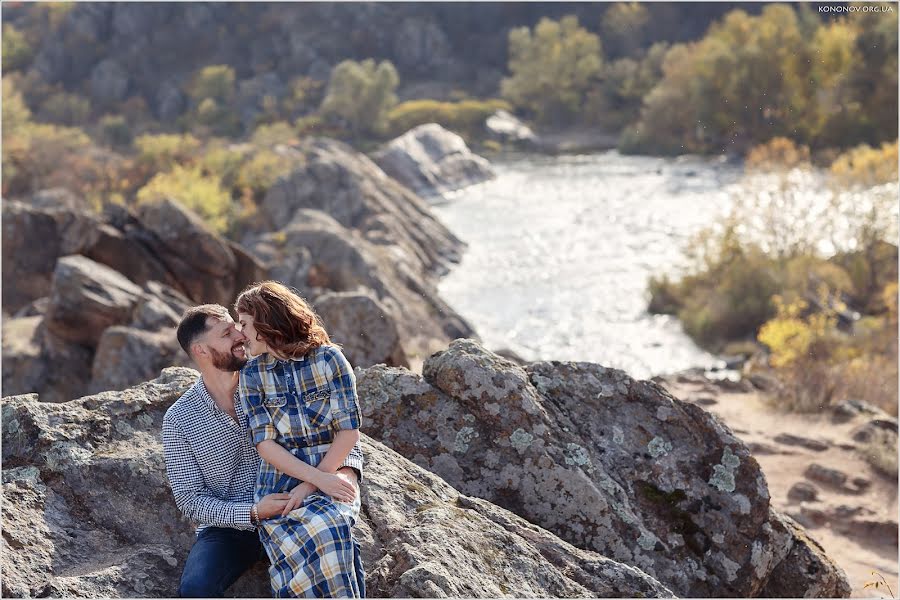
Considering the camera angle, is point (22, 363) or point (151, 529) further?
point (22, 363)

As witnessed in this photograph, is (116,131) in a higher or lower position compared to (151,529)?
lower

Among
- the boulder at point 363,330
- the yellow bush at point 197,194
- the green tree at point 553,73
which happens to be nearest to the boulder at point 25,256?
the boulder at point 363,330

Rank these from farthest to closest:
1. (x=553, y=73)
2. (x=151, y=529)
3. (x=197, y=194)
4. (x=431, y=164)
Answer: (x=553, y=73) < (x=431, y=164) < (x=197, y=194) < (x=151, y=529)

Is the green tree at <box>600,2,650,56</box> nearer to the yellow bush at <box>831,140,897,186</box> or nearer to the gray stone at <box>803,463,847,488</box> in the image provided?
the yellow bush at <box>831,140,897,186</box>

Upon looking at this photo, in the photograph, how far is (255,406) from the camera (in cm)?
482

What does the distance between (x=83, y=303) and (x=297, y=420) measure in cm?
1273

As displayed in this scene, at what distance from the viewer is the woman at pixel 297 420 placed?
14.6 feet

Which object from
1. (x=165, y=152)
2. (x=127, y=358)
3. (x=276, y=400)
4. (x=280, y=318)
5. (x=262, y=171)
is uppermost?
(x=280, y=318)

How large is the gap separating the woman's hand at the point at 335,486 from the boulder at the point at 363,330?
11.1 meters

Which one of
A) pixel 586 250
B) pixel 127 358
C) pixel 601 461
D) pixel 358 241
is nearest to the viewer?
pixel 601 461

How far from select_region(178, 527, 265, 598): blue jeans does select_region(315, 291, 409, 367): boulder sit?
36.0 ft

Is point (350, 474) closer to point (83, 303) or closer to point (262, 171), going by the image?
point (83, 303)

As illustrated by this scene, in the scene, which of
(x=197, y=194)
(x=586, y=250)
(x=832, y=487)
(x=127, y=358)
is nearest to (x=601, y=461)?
(x=832, y=487)

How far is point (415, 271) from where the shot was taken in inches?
1351
